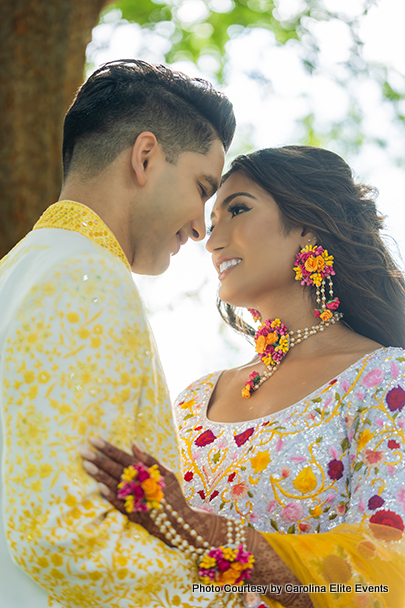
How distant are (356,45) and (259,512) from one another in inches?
253

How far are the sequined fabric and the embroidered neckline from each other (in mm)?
1078

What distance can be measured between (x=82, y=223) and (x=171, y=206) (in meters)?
0.43

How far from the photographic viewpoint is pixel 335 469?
7.89 feet

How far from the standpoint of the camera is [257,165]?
10.6ft

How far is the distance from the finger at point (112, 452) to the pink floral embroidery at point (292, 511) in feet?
3.33

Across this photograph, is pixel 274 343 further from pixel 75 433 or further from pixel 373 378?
pixel 75 433

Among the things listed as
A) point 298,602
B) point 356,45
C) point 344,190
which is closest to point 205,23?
point 356,45

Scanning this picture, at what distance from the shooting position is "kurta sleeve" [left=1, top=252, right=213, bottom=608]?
1507mm

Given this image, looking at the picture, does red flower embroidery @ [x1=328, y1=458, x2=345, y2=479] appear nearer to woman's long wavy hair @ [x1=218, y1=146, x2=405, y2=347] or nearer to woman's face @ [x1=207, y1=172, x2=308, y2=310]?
woman's long wavy hair @ [x1=218, y1=146, x2=405, y2=347]

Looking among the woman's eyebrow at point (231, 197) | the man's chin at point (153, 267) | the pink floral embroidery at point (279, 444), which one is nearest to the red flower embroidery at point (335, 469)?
the pink floral embroidery at point (279, 444)

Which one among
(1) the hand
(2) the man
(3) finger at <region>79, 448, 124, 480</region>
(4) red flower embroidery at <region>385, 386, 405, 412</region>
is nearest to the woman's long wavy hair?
(4) red flower embroidery at <region>385, 386, 405, 412</region>

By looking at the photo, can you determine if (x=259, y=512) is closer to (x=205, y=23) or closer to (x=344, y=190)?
(x=344, y=190)

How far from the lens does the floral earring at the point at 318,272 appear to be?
3.04 m

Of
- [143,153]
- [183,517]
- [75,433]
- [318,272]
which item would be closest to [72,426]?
[75,433]
